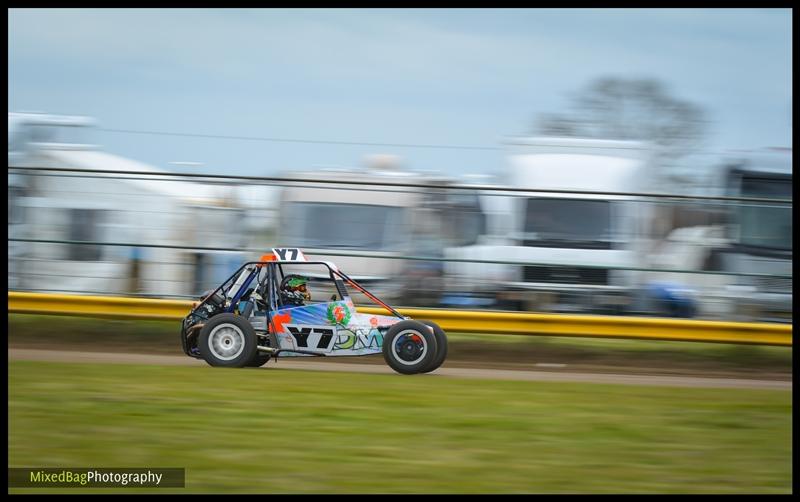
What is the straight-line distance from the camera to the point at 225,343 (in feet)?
30.9

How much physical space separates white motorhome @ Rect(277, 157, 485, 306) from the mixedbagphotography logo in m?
6.06

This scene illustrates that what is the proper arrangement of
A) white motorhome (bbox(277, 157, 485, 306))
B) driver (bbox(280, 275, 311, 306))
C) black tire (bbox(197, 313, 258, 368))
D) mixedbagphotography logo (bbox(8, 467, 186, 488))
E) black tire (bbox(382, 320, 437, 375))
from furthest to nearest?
white motorhome (bbox(277, 157, 485, 306)) < driver (bbox(280, 275, 311, 306)) < black tire (bbox(197, 313, 258, 368)) < black tire (bbox(382, 320, 437, 375)) < mixedbagphotography logo (bbox(8, 467, 186, 488))

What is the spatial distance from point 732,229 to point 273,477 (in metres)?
7.59

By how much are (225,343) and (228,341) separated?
0.11 ft

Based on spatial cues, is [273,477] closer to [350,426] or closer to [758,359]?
[350,426]

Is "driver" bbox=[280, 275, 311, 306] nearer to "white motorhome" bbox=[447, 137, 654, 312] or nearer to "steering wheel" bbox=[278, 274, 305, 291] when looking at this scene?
"steering wheel" bbox=[278, 274, 305, 291]

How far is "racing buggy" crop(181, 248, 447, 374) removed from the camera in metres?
9.25

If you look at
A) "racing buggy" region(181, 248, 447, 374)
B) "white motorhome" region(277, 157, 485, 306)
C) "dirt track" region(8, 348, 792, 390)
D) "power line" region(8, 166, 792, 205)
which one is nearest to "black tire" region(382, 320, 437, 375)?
"racing buggy" region(181, 248, 447, 374)

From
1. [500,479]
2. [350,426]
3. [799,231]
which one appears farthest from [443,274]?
[500,479]

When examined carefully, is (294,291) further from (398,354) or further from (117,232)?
(117,232)

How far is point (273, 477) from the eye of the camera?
557 cm

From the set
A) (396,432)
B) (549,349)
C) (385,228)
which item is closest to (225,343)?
(385,228)

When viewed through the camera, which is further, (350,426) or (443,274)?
(443,274)

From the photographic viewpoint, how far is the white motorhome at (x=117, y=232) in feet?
38.0
